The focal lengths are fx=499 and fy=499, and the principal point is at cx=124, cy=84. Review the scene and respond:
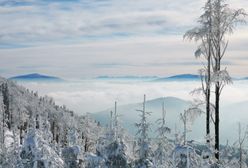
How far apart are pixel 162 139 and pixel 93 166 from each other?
14.2ft

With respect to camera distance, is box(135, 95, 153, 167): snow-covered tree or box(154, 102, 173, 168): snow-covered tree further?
box(135, 95, 153, 167): snow-covered tree

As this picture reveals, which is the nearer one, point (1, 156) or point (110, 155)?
point (110, 155)

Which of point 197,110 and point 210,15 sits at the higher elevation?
point 210,15

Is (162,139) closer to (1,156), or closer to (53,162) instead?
(53,162)

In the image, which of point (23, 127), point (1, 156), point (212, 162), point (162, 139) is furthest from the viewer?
point (23, 127)

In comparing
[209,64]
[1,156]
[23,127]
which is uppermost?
[209,64]

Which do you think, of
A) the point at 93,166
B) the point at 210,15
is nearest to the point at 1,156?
the point at 93,166

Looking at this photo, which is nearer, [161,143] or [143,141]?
[161,143]

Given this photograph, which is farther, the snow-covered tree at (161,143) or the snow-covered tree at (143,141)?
the snow-covered tree at (143,141)

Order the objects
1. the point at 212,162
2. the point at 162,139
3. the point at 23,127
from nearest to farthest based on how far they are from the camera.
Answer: the point at 212,162 < the point at 162,139 < the point at 23,127

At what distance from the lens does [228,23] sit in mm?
26797

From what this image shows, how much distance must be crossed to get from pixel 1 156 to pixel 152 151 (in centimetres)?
2295

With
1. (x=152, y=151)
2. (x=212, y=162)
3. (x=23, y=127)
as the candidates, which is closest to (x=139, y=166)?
(x=152, y=151)

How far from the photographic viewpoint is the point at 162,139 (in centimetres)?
2675
